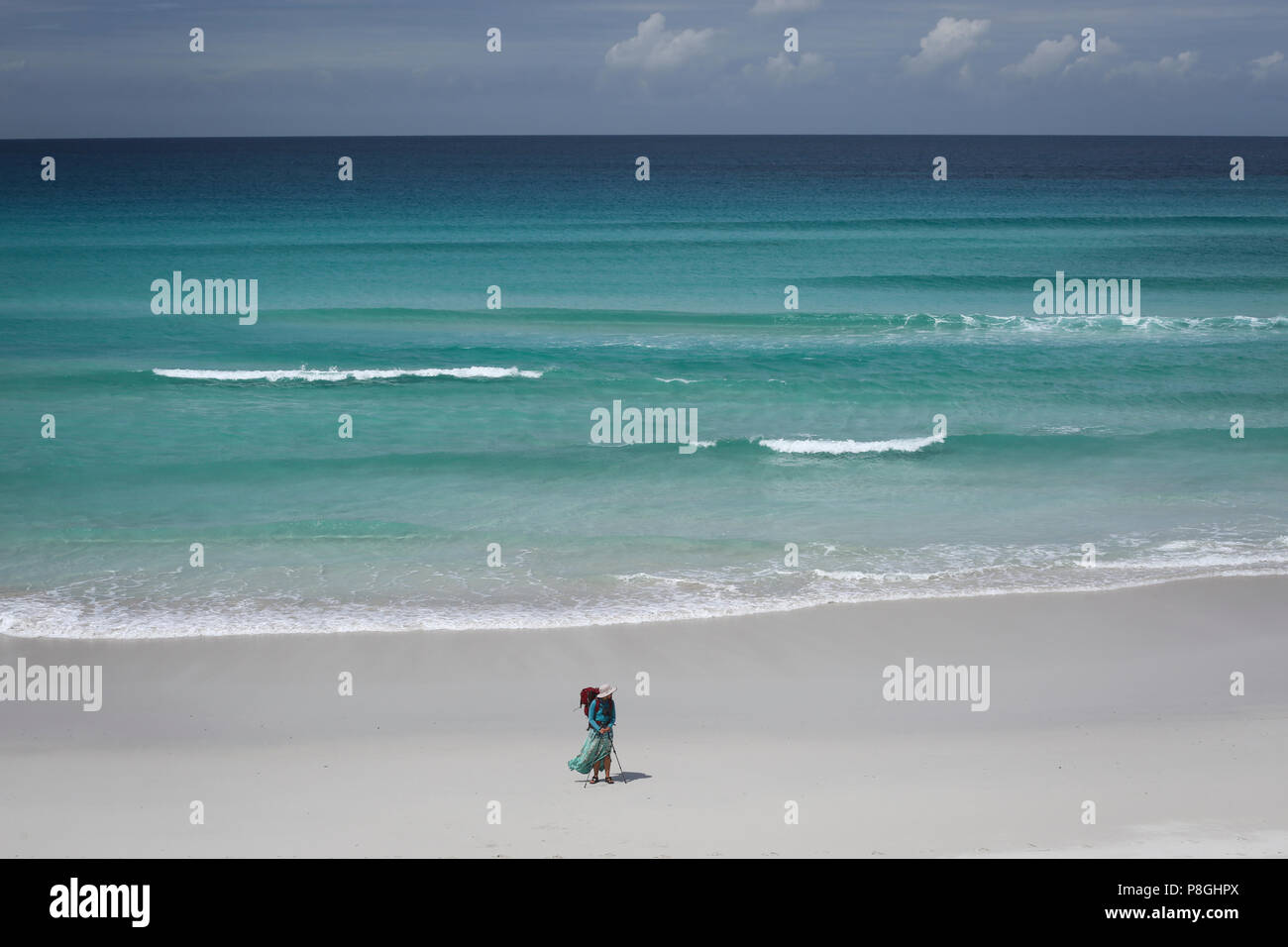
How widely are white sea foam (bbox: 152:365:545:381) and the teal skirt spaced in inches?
663

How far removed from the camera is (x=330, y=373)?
25.0m

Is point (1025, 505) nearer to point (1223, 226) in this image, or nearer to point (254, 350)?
point (254, 350)

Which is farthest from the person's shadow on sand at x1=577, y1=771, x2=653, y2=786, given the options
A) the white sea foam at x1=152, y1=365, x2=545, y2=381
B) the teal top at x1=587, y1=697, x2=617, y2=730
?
the white sea foam at x1=152, y1=365, x2=545, y2=381

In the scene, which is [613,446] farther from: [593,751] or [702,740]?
[593,751]

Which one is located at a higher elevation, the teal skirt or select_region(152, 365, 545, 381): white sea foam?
select_region(152, 365, 545, 381): white sea foam

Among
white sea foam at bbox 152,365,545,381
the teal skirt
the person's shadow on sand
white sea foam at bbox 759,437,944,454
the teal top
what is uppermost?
white sea foam at bbox 152,365,545,381

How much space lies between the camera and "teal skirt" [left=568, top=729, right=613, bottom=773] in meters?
8.88

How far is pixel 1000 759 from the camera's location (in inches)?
372

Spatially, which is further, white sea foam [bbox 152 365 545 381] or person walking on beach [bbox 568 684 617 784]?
white sea foam [bbox 152 365 545 381]

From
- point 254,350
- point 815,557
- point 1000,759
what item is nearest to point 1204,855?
point 1000,759

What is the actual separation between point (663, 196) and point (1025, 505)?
61.6 metres

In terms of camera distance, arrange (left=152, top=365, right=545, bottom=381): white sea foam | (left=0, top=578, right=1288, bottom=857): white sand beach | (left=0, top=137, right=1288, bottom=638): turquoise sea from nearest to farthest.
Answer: (left=0, top=578, right=1288, bottom=857): white sand beach < (left=0, top=137, right=1288, bottom=638): turquoise sea < (left=152, top=365, right=545, bottom=381): white sea foam

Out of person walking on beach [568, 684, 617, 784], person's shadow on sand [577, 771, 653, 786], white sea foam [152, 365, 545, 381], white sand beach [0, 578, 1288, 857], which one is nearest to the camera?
white sand beach [0, 578, 1288, 857]

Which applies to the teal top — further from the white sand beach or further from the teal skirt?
the white sand beach
